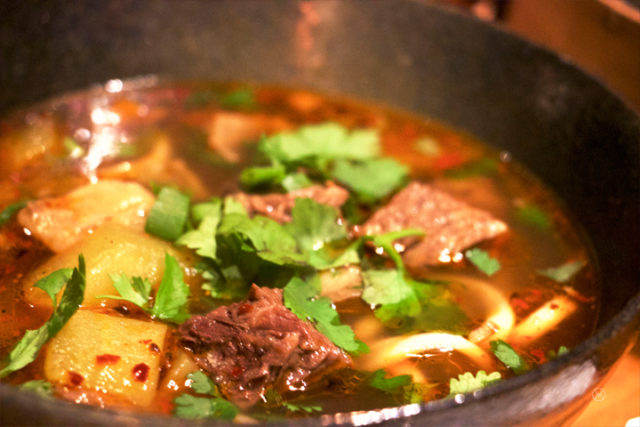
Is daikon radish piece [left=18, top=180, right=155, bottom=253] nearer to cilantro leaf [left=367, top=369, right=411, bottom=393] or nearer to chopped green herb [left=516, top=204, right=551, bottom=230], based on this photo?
cilantro leaf [left=367, top=369, right=411, bottom=393]

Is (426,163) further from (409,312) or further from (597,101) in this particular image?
(409,312)

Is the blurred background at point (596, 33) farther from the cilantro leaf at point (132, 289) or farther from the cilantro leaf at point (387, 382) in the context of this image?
the cilantro leaf at point (132, 289)

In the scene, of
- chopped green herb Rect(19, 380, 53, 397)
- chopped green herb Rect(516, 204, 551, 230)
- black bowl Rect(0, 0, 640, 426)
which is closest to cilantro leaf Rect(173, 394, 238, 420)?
chopped green herb Rect(19, 380, 53, 397)

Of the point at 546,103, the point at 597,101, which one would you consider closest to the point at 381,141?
the point at 546,103

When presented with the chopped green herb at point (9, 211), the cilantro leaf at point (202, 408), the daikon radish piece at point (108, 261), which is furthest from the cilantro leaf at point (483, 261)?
the chopped green herb at point (9, 211)

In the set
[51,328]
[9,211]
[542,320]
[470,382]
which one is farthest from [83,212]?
[542,320]
